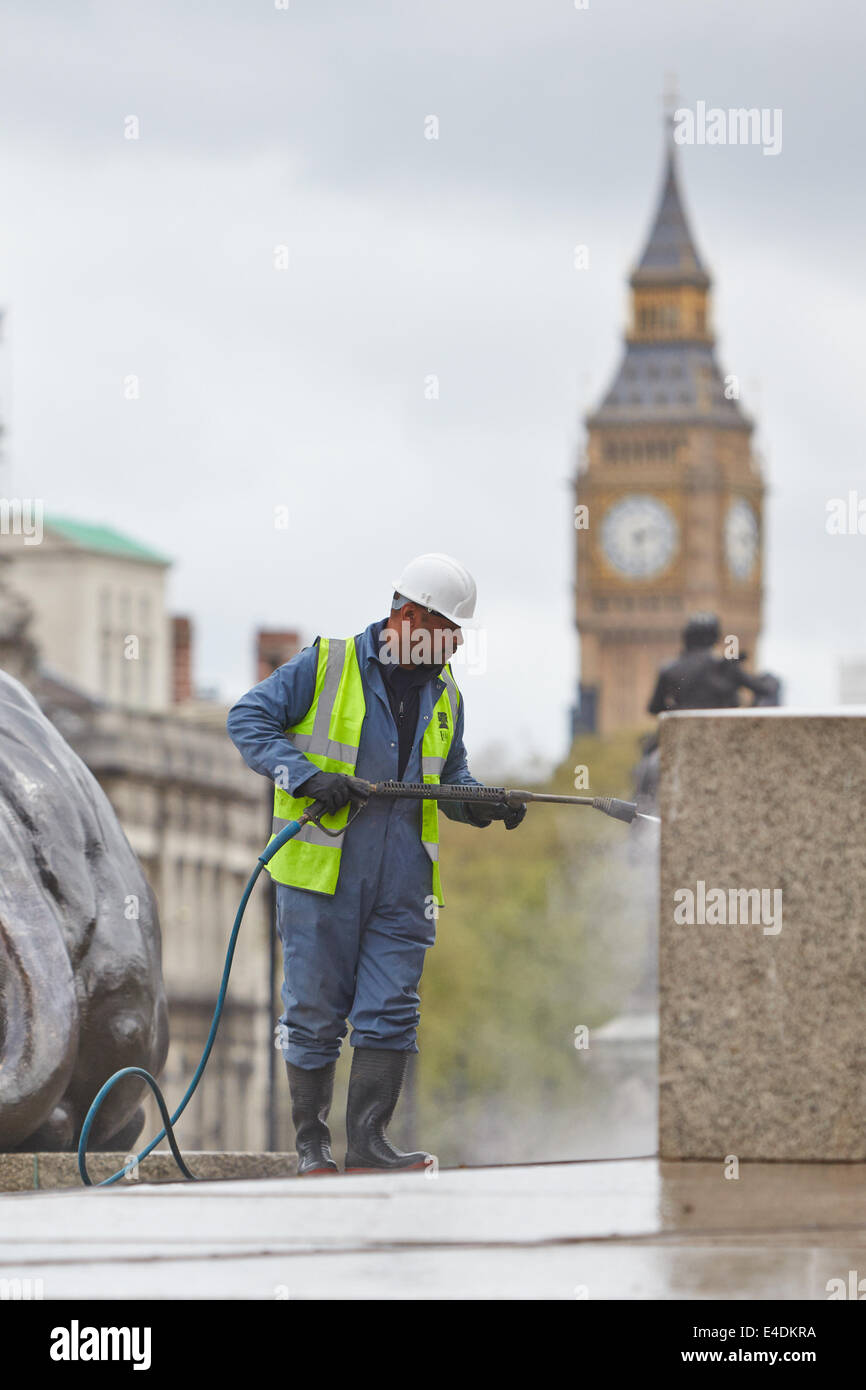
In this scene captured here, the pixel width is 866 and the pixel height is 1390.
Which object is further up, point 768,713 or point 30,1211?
point 768,713

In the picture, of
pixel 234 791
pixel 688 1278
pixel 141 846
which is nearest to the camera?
pixel 688 1278

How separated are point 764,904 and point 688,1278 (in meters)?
1.99

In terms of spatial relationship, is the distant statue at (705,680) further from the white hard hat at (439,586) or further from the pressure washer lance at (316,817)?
the white hard hat at (439,586)

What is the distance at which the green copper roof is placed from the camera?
11081cm

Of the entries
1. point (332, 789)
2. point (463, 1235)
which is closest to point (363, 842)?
point (332, 789)

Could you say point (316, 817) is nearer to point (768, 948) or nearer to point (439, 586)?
point (439, 586)

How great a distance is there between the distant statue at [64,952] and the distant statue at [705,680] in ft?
28.6

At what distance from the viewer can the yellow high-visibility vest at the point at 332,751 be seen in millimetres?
9672

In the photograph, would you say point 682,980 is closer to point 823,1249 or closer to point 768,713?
point 768,713

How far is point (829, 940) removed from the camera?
8.73 m

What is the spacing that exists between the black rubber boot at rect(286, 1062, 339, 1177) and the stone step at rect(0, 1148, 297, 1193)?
35 centimetres

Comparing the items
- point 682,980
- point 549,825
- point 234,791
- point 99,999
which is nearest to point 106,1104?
point 99,999

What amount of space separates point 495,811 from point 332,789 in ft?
1.97

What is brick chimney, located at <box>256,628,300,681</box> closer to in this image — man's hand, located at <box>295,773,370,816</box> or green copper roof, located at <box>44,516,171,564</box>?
green copper roof, located at <box>44,516,171,564</box>
